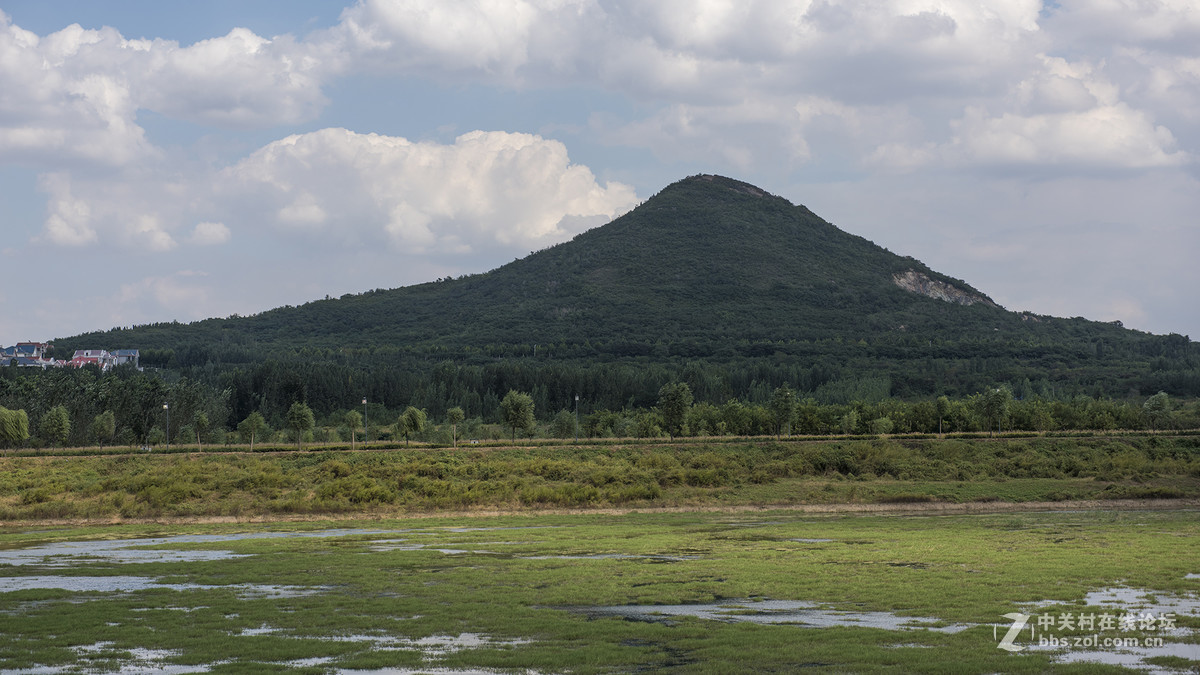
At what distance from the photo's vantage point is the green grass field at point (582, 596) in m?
19.8

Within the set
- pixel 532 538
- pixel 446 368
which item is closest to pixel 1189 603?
pixel 532 538

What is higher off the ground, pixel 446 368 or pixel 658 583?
pixel 446 368

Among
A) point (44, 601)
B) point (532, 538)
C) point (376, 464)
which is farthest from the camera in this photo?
point (376, 464)

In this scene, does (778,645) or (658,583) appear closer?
(778,645)

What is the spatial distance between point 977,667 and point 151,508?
49.8 m

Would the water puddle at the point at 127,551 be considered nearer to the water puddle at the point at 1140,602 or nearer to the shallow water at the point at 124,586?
the shallow water at the point at 124,586

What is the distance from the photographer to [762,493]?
63688 millimetres

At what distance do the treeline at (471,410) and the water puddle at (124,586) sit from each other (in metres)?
50.9

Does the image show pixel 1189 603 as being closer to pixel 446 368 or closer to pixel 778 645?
pixel 778 645

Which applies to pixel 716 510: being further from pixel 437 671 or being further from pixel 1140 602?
pixel 437 671

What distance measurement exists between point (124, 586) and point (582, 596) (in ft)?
44.6

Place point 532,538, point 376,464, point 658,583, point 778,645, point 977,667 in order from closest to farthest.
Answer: point 977,667 < point 778,645 < point 658,583 < point 532,538 < point 376,464

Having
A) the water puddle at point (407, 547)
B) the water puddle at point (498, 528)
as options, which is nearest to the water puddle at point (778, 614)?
the water puddle at point (407, 547)

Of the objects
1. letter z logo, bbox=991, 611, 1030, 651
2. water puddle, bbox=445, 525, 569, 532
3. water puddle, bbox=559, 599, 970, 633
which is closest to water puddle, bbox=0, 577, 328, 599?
water puddle, bbox=559, 599, 970, 633
